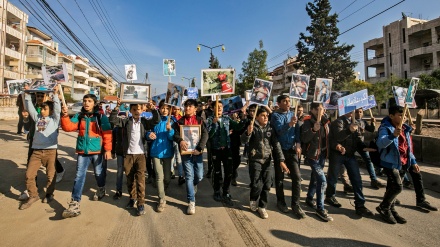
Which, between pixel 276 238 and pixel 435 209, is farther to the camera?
pixel 435 209

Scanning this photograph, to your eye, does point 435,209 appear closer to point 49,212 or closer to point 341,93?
point 341,93

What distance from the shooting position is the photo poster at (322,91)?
5.08m

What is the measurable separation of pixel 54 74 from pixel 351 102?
567 cm

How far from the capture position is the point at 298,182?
4.15 m

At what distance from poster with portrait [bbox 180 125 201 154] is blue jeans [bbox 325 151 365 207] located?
2510 millimetres

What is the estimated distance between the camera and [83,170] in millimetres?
4090

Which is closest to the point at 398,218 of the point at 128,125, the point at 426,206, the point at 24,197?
the point at 426,206

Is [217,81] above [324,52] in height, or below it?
below

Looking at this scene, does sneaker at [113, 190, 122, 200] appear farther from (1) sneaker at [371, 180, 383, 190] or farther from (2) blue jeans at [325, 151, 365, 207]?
(1) sneaker at [371, 180, 383, 190]

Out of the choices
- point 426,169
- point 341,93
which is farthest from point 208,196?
point 426,169

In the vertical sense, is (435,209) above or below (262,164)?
below

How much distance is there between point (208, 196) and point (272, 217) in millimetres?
1450

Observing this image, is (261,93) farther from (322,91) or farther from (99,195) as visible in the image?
(99,195)

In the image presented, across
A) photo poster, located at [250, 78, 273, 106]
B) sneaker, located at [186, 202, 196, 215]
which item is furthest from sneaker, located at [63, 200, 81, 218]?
photo poster, located at [250, 78, 273, 106]
